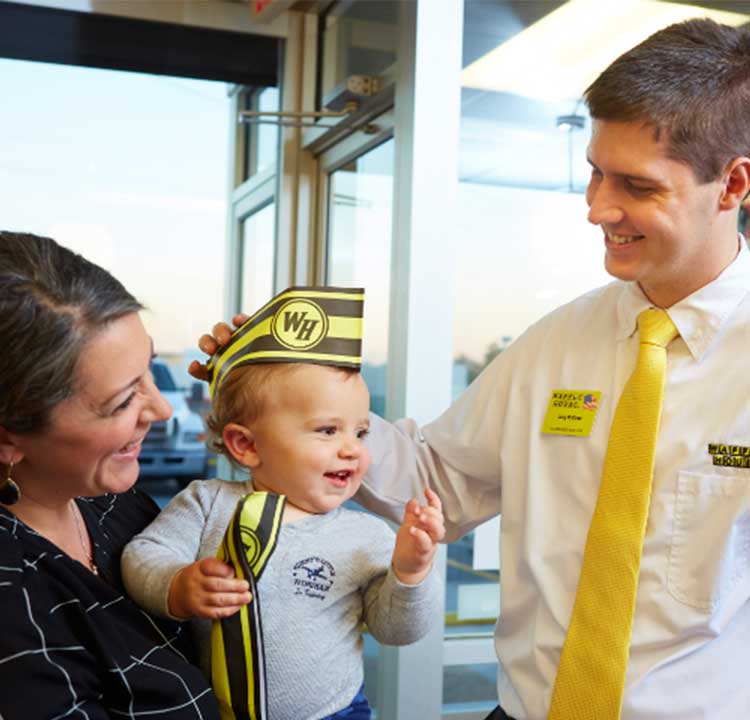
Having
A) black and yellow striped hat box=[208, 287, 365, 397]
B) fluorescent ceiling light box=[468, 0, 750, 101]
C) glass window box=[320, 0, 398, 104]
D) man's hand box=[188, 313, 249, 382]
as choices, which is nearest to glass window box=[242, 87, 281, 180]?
glass window box=[320, 0, 398, 104]

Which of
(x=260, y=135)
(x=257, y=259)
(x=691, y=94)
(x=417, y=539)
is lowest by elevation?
(x=417, y=539)

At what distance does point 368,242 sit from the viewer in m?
3.52

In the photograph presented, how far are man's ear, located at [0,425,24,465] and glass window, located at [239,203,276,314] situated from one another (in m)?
2.79

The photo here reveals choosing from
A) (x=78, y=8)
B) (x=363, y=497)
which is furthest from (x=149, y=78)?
(x=363, y=497)

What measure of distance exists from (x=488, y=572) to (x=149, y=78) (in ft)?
7.93

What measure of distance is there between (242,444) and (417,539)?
0.36 metres

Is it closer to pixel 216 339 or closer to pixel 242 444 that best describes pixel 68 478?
pixel 242 444

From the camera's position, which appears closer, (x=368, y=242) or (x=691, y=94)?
(x=691, y=94)

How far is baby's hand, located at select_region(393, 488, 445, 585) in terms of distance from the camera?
1.51 meters

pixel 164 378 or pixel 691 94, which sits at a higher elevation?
pixel 691 94

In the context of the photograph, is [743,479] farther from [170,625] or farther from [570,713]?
[170,625]

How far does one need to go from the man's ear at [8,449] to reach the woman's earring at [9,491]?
11mm

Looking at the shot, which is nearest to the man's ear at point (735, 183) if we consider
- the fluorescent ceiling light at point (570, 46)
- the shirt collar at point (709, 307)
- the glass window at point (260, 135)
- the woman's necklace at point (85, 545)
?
the shirt collar at point (709, 307)

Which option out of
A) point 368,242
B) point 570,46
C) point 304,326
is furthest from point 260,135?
point 304,326
